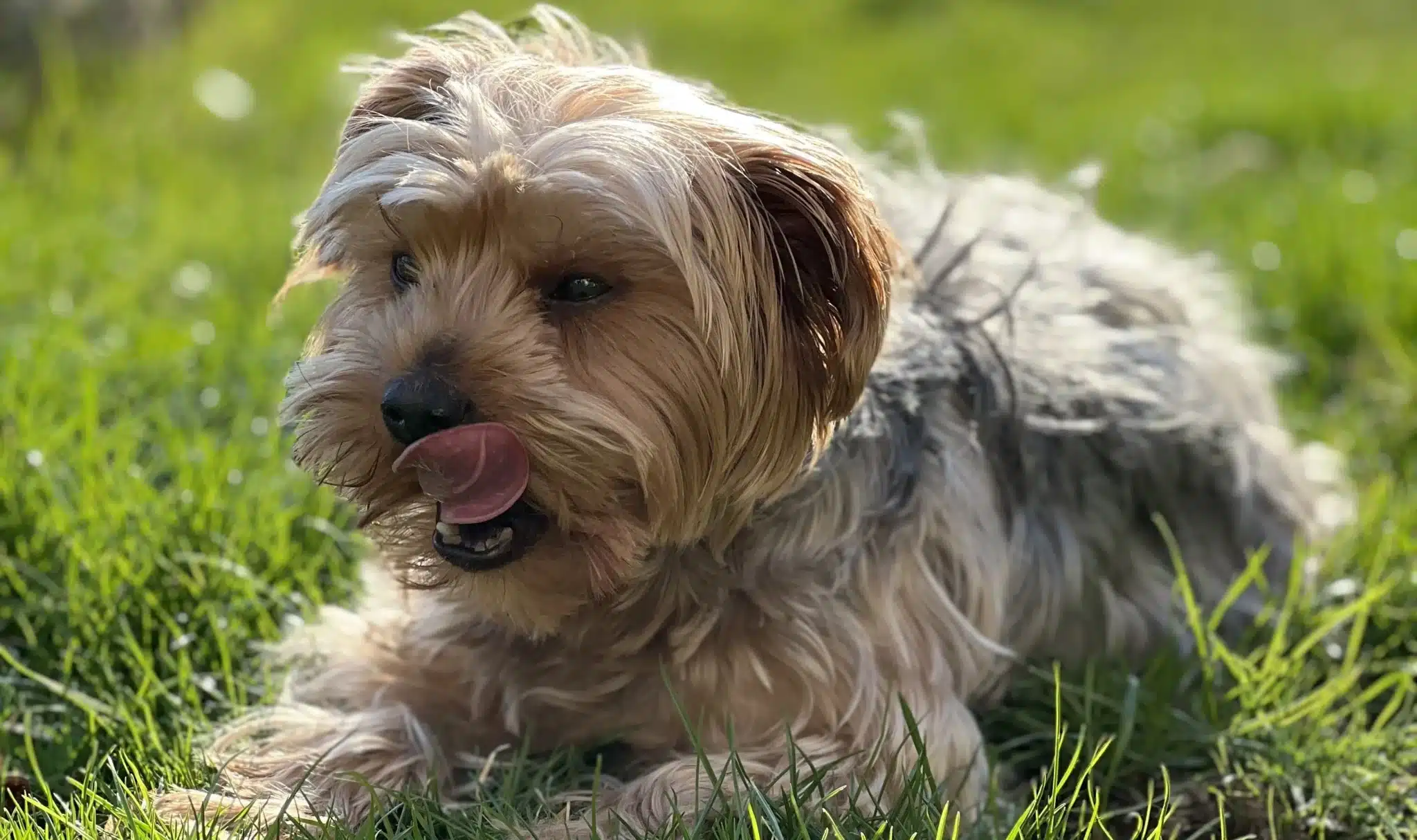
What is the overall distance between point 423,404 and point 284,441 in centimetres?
184

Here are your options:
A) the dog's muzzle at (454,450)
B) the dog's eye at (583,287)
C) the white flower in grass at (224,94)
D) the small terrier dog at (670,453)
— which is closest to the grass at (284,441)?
the white flower in grass at (224,94)

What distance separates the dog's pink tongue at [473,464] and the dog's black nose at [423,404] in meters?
0.02

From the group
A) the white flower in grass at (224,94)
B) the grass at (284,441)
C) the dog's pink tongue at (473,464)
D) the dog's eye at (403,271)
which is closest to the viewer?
the dog's pink tongue at (473,464)

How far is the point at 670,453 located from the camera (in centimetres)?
278

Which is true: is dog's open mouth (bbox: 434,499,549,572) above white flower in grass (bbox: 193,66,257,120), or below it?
above

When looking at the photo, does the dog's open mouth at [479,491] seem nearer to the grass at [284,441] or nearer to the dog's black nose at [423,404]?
the dog's black nose at [423,404]

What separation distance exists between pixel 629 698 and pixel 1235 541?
178 cm

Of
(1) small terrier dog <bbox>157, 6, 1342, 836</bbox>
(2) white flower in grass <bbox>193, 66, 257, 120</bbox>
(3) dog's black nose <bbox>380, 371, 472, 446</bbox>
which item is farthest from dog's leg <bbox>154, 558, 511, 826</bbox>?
(2) white flower in grass <bbox>193, 66, 257, 120</bbox>

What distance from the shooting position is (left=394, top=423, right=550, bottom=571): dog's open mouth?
8.67ft

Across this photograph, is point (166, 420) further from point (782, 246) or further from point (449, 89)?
point (782, 246)

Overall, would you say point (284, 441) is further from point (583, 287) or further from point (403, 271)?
point (583, 287)

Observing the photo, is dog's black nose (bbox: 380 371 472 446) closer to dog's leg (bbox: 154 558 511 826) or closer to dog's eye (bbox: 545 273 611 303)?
dog's eye (bbox: 545 273 611 303)

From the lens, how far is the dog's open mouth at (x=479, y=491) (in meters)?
2.64

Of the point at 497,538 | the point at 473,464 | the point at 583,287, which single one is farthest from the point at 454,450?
the point at 583,287
